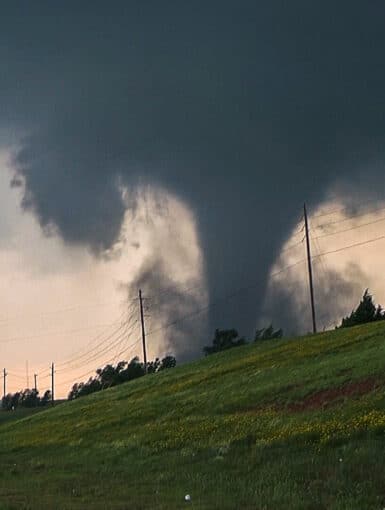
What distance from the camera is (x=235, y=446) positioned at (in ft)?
84.7

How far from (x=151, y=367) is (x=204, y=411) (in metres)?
117

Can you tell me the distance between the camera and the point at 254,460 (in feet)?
74.5

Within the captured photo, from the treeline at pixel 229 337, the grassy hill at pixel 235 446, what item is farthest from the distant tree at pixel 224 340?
the grassy hill at pixel 235 446

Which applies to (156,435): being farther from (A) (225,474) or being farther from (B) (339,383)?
(A) (225,474)

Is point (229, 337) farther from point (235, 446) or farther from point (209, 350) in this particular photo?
point (235, 446)

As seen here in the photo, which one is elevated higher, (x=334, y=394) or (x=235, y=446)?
(x=334, y=394)

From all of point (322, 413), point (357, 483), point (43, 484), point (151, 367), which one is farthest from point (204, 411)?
point (151, 367)

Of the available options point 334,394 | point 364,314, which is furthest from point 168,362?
point 334,394

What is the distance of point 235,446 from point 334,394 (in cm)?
664

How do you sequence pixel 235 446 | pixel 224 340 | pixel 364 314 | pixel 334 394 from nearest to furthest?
pixel 235 446
pixel 334 394
pixel 364 314
pixel 224 340

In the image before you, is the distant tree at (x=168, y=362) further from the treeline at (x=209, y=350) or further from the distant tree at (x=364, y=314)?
the distant tree at (x=364, y=314)

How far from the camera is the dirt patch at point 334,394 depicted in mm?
29562

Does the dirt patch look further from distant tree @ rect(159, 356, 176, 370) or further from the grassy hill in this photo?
distant tree @ rect(159, 356, 176, 370)

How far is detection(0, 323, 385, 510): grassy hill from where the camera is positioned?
1800 centimetres
